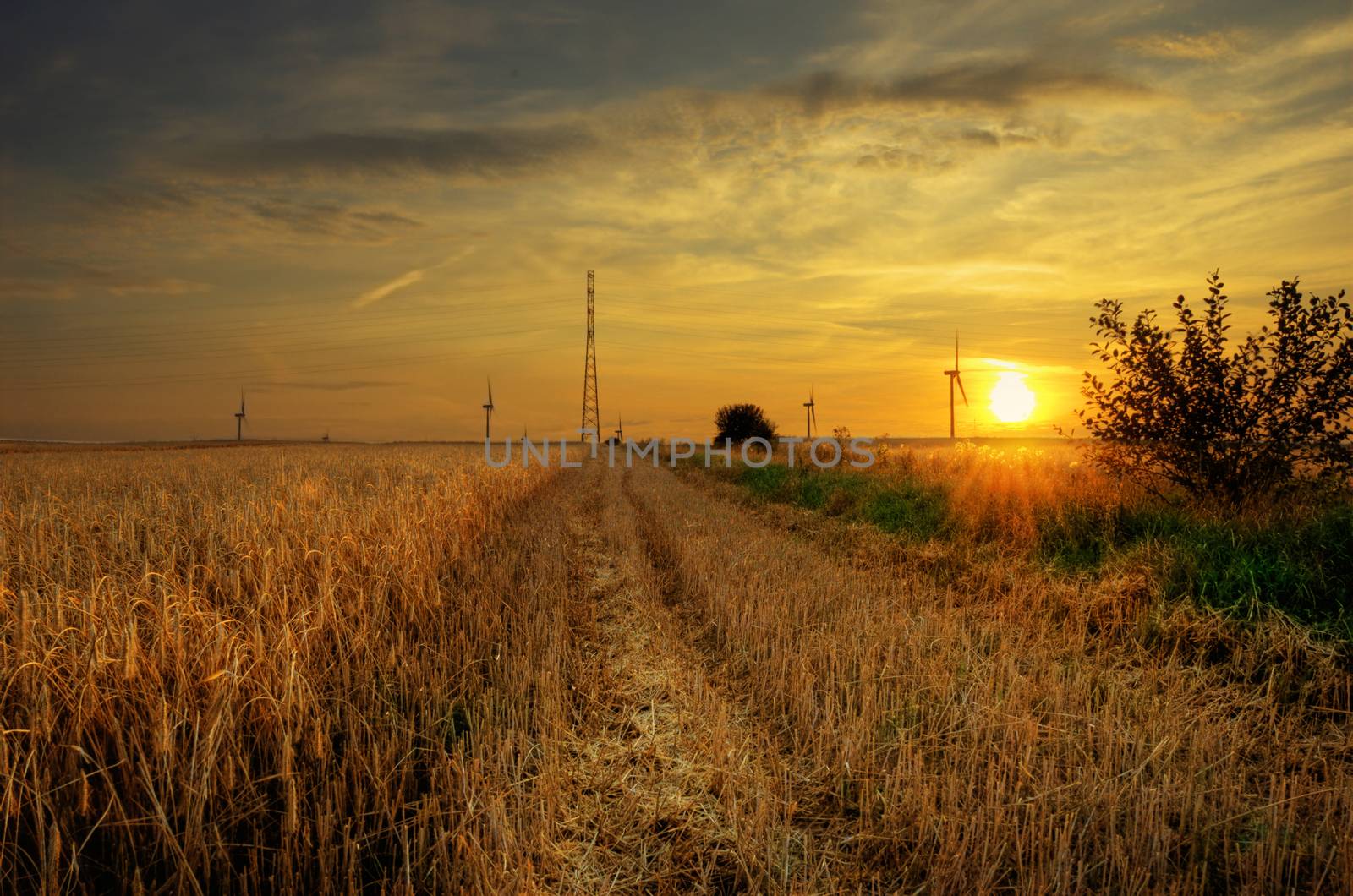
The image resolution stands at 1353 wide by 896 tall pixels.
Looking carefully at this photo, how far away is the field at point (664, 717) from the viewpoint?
3.75 m

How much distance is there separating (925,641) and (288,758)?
5351mm

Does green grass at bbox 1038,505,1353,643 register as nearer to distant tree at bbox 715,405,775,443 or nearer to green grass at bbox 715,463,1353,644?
green grass at bbox 715,463,1353,644

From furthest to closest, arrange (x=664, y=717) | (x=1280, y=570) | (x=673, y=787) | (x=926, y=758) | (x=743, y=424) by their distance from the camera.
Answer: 1. (x=743, y=424)
2. (x=1280, y=570)
3. (x=664, y=717)
4. (x=926, y=758)
5. (x=673, y=787)

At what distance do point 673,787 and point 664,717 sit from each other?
1.09 metres

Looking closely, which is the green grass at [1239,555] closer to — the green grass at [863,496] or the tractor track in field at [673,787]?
the green grass at [863,496]

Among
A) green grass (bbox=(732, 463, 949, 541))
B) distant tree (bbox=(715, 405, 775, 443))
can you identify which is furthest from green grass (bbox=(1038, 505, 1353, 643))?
distant tree (bbox=(715, 405, 775, 443))

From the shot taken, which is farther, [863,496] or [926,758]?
[863,496]

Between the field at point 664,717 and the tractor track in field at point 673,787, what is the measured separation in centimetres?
2

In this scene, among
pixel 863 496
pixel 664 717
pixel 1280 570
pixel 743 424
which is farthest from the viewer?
pixel 743 424

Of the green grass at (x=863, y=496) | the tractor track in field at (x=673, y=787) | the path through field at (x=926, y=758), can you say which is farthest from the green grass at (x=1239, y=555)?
the tractor track in field at (x=673, y=787)

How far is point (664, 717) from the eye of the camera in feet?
18.9

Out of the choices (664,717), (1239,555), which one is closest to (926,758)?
(664,717)

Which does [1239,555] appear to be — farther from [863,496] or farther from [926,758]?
[863,496]

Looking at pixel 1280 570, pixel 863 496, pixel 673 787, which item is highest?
pixel 863 496
